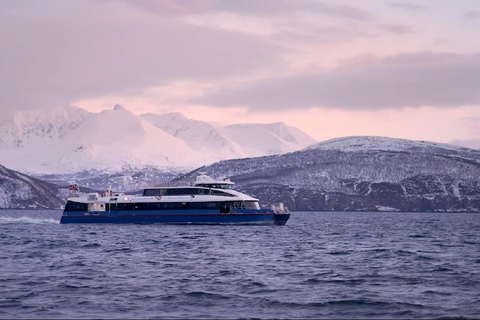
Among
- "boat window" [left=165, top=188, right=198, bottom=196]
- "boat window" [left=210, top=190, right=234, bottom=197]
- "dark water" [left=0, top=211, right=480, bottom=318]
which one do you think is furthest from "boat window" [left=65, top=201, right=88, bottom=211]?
"dark water" [left=0, top=211, right=480, bottom=318]

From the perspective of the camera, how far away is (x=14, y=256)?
224ft

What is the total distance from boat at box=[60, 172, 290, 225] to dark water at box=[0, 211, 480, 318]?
1507 inches

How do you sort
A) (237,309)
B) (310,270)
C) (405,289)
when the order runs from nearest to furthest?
(237,309), (405,289), (310,270)

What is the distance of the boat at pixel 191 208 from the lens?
12294cm

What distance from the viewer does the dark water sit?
133 feet

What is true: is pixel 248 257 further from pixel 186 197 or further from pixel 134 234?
pixel 186 197

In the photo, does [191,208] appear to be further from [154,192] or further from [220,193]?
[154,192]

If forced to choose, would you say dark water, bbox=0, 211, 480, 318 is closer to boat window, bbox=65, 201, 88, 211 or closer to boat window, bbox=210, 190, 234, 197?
boat window, bbox=210, 190, 234, 197

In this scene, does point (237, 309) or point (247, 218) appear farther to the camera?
point (247, 218)

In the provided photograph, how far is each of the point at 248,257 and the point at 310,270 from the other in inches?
443

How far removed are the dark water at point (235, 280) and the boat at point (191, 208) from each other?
3827 centimetres

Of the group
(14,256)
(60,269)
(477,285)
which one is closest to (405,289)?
(477,285)

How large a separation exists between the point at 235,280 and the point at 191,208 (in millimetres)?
73952

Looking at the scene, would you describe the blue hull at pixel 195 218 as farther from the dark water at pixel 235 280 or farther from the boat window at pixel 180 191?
the dark water at pixel 235 280
